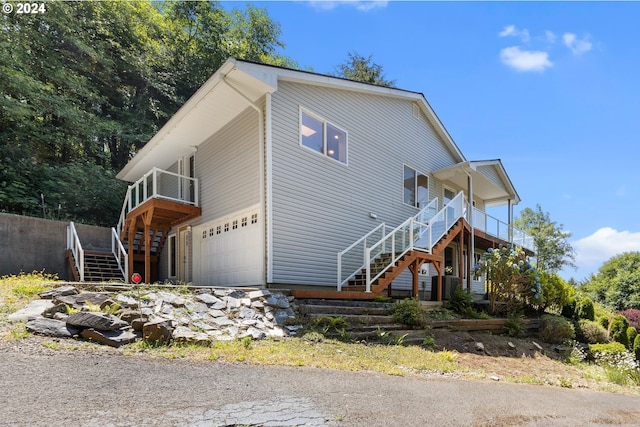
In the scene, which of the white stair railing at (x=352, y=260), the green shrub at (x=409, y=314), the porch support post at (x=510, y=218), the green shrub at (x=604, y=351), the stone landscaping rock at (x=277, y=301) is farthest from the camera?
the porch support post at (x=510, y=218)

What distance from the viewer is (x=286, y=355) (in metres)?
5.69

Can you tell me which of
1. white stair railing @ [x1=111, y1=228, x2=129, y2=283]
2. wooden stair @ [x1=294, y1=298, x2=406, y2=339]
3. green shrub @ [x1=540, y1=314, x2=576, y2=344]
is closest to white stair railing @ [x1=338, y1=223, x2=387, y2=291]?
wooden stair @ [x1=294, y1=298, x2=406, y2=339]

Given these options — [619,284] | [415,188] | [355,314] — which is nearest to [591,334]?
[415,188]

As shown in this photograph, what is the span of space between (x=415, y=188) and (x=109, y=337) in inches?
475

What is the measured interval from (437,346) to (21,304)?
752cm

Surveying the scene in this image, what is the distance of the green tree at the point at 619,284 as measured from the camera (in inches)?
1136

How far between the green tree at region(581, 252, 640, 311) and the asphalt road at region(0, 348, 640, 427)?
30.8 meters

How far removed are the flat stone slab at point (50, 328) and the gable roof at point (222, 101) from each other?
6068 mm

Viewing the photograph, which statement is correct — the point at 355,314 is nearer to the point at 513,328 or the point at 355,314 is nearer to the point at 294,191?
the point at 294,191

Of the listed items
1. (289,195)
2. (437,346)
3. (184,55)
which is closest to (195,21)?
(184,55)

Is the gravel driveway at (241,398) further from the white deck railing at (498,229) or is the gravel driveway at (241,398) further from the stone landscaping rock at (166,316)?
the white deck railing at (498,229)

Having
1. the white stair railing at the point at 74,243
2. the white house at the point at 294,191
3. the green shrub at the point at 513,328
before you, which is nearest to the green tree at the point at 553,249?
the white house at the point at 294,191

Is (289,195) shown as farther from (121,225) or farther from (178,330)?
(121,225)

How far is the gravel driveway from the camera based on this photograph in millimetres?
3223
